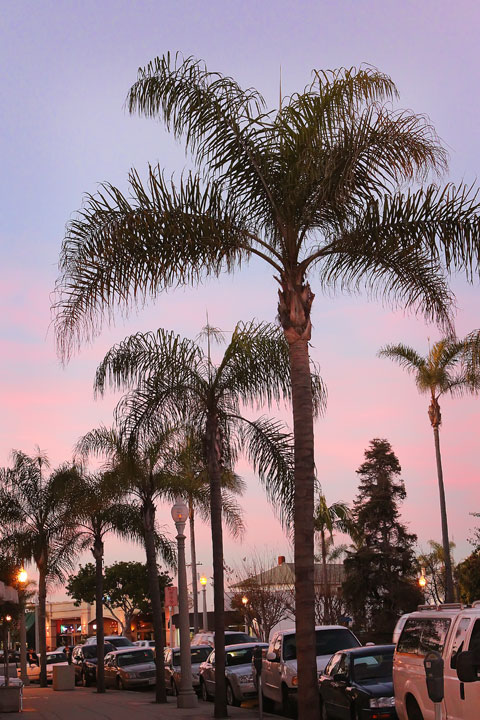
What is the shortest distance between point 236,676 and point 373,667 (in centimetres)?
878

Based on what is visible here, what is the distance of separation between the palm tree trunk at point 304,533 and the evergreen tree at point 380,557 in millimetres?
40293

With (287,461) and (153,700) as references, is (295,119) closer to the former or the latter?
(287,461)

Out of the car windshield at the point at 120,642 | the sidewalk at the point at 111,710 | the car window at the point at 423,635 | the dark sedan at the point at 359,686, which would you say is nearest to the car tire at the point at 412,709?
the car window at the point at 423,635

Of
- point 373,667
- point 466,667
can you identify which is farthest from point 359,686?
point 466,667

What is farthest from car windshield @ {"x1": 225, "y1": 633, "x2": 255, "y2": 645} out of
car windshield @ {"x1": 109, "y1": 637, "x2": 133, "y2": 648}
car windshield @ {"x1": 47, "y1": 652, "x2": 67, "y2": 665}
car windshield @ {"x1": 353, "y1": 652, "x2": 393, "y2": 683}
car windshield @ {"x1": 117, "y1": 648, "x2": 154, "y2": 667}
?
car windshield @ {"x1": 47, "y1": 652, "x2": 67, "y2": 665}

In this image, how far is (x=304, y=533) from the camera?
1264 cm

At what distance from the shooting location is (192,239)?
13391mm

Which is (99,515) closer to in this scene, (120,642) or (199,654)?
(199,654)

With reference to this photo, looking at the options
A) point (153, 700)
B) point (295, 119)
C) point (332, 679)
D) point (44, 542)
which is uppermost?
point (295, 119)

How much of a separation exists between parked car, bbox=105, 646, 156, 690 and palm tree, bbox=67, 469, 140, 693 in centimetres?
103

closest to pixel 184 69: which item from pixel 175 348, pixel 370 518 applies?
pixel 175 348

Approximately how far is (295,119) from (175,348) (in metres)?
8.05

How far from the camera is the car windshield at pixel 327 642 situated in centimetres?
2038

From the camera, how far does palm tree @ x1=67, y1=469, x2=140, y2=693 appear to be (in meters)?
33.2
